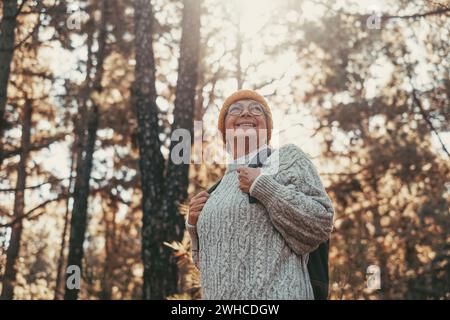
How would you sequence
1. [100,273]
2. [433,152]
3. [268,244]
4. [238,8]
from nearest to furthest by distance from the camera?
[268,244] → [100,273] → [433,152] → [238,8]

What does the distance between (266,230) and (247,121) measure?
1.93 ft

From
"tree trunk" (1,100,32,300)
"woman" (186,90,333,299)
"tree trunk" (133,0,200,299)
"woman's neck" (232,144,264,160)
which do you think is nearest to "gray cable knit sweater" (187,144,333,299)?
"woman" (186,90,333,299)

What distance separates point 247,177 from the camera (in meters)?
2.46

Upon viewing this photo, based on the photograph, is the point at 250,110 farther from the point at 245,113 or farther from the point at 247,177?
the point at 247,177

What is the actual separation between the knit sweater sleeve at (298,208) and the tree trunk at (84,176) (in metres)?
8.86

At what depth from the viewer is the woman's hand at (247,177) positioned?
2.45 meters

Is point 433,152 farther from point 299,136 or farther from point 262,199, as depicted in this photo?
point 262,199

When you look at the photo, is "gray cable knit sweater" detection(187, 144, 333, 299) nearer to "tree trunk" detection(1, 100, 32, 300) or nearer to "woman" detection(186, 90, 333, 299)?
"woman" detection(186, 90, 333, 299)

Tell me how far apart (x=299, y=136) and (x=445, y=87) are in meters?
3.81

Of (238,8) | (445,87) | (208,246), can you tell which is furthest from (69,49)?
(208,246)

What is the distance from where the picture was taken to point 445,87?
8805 millimetres

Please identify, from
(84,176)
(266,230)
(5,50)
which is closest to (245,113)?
(266,230)

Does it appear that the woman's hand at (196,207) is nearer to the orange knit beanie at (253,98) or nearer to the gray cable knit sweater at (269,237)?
the gray cable knit sweater at (269,237)
